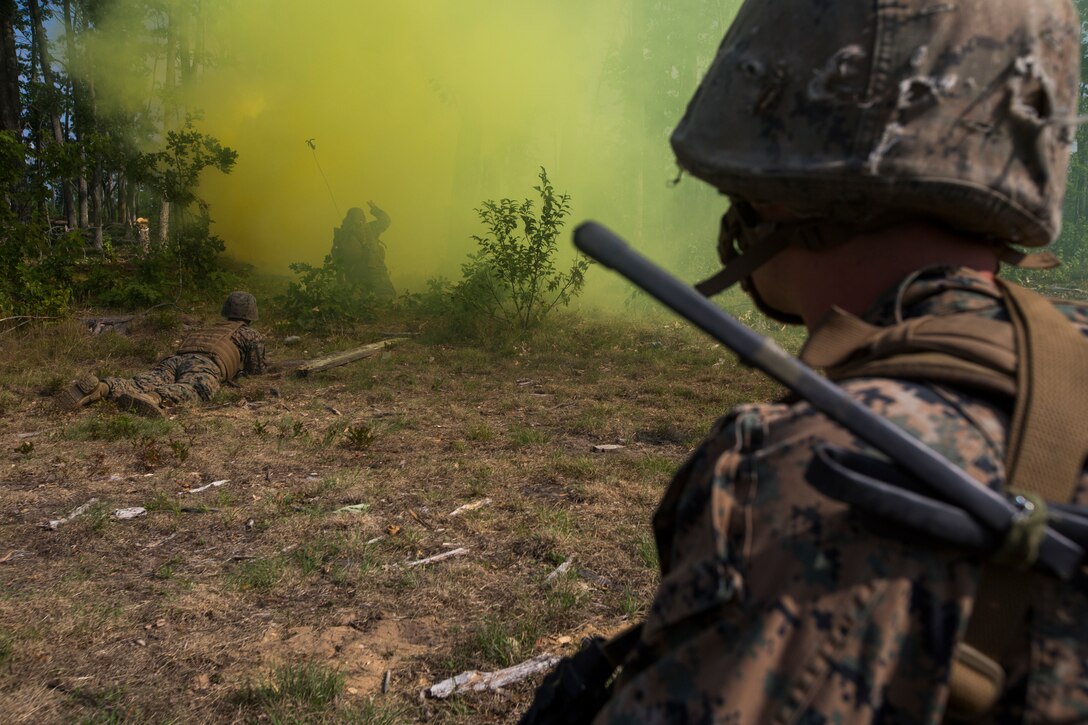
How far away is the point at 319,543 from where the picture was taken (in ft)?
14.5

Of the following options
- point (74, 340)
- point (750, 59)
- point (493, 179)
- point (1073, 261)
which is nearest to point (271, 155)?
point (493, 179)

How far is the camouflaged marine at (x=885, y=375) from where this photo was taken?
842 millimetres

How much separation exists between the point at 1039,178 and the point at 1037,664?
2.19 feet

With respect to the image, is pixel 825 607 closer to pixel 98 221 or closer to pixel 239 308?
pixel 239 308

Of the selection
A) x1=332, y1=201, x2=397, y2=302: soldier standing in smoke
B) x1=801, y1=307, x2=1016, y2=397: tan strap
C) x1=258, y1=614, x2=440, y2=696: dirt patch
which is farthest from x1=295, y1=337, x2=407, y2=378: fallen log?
x1=801, y1=307, x2=1016, y2=397: tan strap

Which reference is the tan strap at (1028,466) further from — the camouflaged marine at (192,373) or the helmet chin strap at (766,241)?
the camouflaged marine at (192,373)

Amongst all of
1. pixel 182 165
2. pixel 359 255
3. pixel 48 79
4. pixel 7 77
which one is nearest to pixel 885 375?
pixel 359 255

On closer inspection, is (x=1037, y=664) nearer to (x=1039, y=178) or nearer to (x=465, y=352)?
(x=1039, y=178)

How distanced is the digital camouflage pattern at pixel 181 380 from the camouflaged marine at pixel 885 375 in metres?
7.62

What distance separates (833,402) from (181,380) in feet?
27.7

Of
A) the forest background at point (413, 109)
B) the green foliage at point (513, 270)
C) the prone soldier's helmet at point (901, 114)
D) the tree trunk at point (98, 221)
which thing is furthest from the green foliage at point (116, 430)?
the forest background at point (413, 109)

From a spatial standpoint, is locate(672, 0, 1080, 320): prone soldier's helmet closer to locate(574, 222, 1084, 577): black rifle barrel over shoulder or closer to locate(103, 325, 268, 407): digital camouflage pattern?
locate(574, 222, 1084, 577): black rifle barrel over shoulder

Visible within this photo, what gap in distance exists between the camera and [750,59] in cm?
118

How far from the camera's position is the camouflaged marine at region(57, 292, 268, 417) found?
7.51 metres
